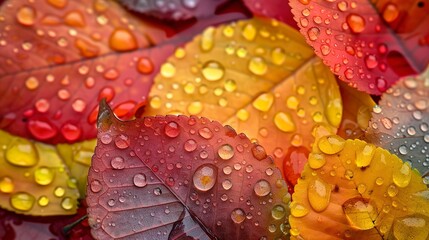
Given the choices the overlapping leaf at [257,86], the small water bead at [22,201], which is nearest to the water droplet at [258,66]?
the overlapping leaf at [257,86]

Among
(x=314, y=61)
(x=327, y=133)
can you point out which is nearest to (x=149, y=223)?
(x=327, y=133)

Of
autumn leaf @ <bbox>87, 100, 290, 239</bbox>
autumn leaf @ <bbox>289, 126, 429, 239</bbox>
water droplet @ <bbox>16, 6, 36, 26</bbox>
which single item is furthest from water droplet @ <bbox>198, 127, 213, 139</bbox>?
water droplet @ <bbox>16, 6, 36, 26</bbox>

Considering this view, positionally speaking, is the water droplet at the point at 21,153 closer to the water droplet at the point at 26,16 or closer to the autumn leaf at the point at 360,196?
the water droplet at the point at 26,16

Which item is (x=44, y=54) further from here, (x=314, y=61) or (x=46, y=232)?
(x=314, y=61)

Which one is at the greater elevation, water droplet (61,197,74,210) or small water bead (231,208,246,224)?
small water bead (231,208,246,224)

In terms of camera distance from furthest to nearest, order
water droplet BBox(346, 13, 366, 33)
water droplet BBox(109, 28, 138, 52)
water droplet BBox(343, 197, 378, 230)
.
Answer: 1. water droplet BBox(109, 28, 138, 52)
2. water droplet BBox(346, 13, 366, 33)
3. water droplet BBox(343, 197, 378, 230)

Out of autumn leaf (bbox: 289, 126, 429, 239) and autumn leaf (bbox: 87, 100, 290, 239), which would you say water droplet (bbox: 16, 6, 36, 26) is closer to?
autumn leaf (bbox: 87, 100, 290, 239)
